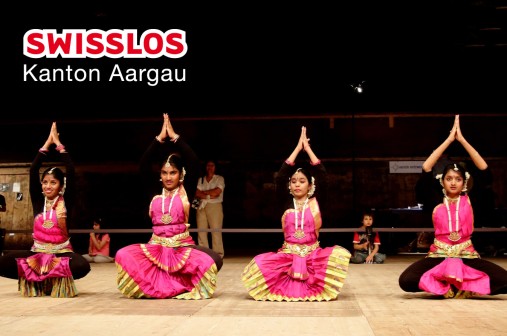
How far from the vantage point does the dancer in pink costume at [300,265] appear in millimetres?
4641

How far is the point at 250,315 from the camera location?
384cm

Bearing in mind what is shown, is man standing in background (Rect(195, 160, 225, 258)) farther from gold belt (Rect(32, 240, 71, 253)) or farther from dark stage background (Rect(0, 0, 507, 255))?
gold belt (Rect(32, 240, 71, 253))

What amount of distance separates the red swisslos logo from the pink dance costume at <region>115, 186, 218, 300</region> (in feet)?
14.5

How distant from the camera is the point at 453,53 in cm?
909

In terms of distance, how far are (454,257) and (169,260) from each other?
79.2 inches

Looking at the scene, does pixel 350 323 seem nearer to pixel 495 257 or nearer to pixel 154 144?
pixel 154 144

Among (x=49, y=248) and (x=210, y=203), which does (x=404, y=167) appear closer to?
(x=210, y=203)

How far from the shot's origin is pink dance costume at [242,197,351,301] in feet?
15.2

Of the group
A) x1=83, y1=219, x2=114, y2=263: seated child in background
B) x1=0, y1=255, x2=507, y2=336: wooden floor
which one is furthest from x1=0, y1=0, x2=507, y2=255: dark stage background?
x1=0, y1=255, x2=507, y2=336: wooden floor

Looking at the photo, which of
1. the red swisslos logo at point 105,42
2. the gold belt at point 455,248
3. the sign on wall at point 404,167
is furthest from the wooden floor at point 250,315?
the sign on wall at point 404,167

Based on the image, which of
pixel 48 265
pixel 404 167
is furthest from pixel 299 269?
pixel 404 167

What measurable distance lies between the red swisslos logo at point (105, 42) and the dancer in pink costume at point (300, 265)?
456 centimetres

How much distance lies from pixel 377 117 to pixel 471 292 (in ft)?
22.1

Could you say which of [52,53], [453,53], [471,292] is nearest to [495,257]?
[453,53]
